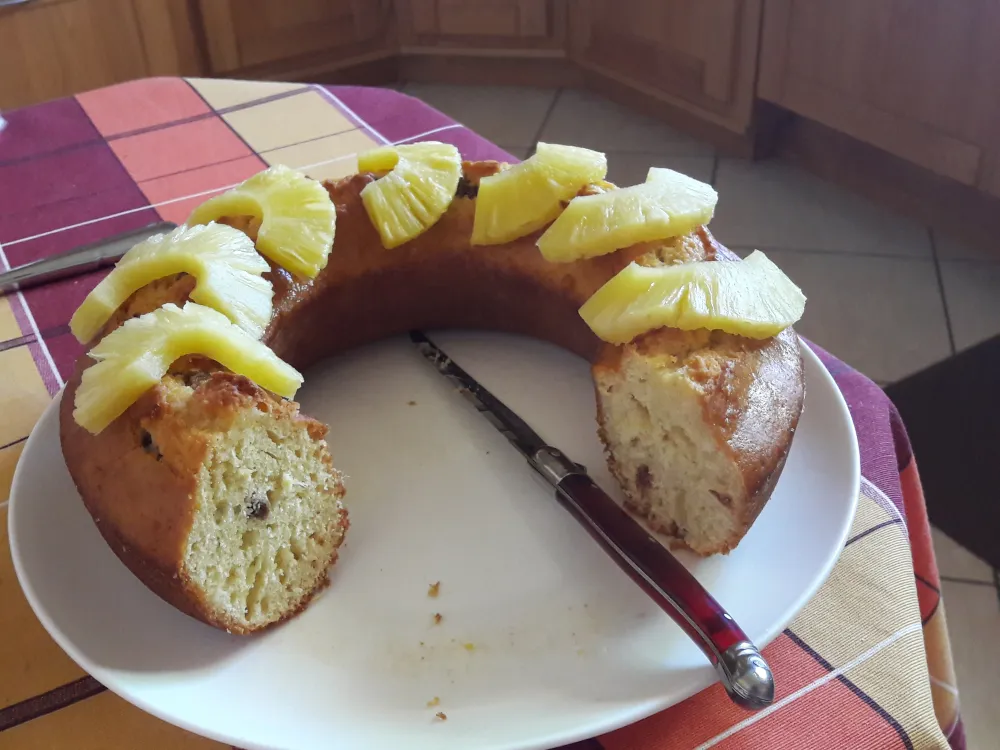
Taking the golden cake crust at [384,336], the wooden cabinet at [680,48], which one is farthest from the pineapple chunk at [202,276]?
the wooden cabinet at [680,48]

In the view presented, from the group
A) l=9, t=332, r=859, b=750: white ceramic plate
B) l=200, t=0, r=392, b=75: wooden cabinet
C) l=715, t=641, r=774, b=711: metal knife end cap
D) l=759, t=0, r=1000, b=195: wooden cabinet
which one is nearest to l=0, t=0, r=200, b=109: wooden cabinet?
l=200, t=0, r=392, b=75: wooden cabinet

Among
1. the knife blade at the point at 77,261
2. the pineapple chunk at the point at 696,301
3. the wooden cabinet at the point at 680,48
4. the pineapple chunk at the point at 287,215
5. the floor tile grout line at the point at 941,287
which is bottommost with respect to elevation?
the floor tile grout line at the point at 941,287

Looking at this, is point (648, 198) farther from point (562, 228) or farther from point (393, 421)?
point (393, 421)

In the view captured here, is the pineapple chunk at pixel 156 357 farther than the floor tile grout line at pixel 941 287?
No

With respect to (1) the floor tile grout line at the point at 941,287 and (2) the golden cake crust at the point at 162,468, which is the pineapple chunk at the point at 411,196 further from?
(1) the floor tile grout line at the point at 941,287

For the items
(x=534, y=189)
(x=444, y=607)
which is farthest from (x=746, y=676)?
(x=534, y=189)

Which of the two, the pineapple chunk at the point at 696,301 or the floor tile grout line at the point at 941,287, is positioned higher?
the pineapple chunk at the point at 696,301

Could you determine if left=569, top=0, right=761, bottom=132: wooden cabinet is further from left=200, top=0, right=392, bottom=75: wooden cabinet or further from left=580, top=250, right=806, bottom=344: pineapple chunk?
left=580, top=250, right=806, bottom=344: pineapple chunk

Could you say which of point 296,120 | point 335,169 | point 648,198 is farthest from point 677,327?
point 296,120

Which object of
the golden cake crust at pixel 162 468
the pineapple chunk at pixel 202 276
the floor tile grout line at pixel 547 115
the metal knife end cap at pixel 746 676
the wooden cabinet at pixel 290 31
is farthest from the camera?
the floor tile grout line at pixel 547 115
